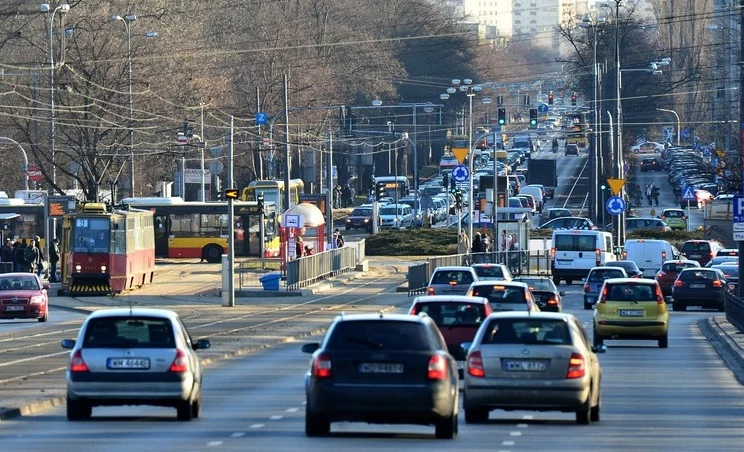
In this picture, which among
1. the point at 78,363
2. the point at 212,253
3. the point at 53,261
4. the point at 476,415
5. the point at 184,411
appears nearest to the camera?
the point at 78,363

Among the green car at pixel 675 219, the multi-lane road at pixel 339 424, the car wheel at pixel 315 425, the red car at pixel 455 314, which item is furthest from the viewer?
the green car at pixel 675 219

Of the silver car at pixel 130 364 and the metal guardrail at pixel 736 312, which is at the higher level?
the silver car at pixel 130 364

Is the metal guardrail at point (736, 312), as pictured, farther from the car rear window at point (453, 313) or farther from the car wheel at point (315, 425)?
the car wheel at point (315, 425)

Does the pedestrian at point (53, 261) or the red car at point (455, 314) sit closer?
the red car at point (455, 314)

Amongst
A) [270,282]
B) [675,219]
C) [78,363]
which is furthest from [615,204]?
[78,363]

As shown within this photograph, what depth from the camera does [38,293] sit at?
46781 millimetres

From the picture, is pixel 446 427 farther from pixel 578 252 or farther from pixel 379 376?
pixel 578 252

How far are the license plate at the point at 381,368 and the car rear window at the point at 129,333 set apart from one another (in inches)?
117

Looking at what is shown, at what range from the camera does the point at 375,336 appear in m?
17.3

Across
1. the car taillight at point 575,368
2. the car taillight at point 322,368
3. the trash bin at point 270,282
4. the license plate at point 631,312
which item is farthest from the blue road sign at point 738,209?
the trash bin at point 270,282

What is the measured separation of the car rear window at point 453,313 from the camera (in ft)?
82.6

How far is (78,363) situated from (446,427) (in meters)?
4.30

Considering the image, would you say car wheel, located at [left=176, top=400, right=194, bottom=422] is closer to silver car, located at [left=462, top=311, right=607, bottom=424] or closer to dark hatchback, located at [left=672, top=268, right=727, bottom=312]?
silver car, located at [left=462, top=311, right=607, bottom=424]

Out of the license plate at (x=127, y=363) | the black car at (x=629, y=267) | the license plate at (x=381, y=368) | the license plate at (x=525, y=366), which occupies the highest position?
the license plate at (x=381, y=368)
